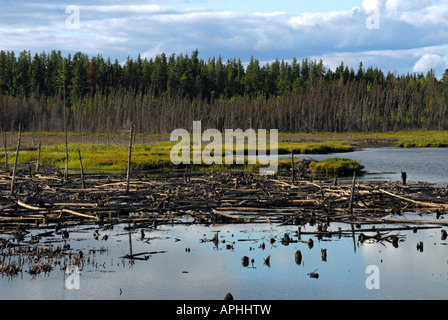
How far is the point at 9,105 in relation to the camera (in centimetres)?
15450

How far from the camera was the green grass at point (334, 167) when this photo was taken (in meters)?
54.9

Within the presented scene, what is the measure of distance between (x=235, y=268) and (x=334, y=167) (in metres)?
36.7

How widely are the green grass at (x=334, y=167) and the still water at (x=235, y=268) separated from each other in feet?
91.8

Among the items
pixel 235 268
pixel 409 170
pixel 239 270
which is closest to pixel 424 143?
pixel 409 170

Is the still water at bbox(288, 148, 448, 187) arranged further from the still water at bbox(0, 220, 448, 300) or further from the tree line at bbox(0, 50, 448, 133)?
the tree line at bbox(0, 50, 448, 133)

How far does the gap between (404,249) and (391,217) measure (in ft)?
18.2

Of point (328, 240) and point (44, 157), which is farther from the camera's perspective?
point (44, 157)

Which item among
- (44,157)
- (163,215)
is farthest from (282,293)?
(44,157)

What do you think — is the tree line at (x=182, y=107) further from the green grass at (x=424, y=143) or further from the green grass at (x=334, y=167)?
the green grass at (x=334, y=167)

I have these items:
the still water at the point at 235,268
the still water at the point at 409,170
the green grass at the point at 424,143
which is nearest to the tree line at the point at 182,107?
the green grass at the point at 424,143

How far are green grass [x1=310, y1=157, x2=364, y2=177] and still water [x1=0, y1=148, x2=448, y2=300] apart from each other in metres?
28.0

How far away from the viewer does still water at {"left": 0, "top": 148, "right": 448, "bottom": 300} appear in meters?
17.8

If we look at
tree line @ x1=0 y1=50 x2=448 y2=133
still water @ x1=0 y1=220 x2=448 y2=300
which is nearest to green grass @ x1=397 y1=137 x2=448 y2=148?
tree line @ x1=0 y1=50 x2=448 y2=133

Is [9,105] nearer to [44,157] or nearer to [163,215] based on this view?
[44,157]
